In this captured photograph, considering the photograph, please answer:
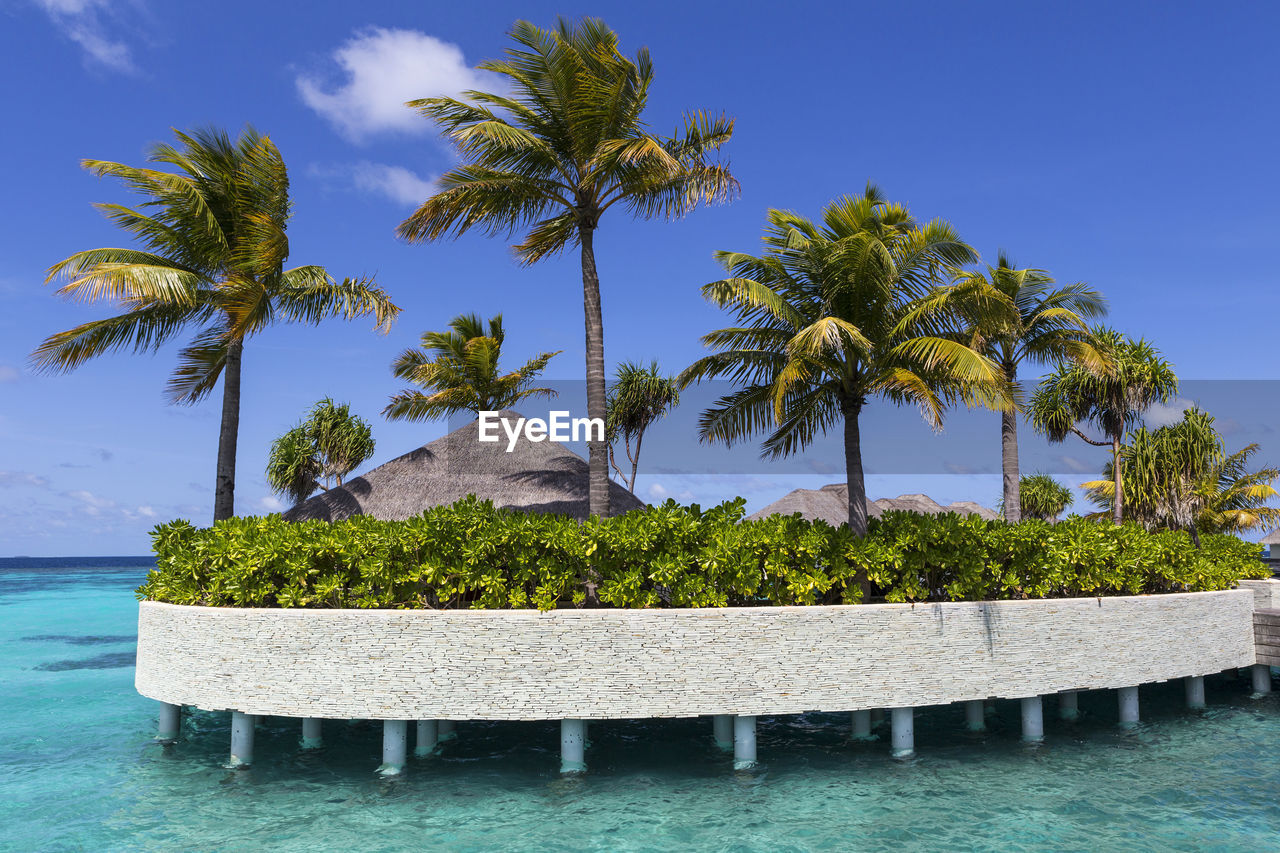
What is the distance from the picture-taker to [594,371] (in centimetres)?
1362

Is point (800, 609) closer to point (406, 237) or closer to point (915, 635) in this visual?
point (915, 635)

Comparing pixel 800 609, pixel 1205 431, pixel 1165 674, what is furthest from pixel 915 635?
pixel 1205 431

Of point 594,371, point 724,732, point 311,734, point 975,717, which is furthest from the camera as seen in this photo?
point 594,371

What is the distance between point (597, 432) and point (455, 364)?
20074 millimetres

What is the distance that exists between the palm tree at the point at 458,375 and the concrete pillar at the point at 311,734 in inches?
708

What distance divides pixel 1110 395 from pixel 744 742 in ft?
66.9

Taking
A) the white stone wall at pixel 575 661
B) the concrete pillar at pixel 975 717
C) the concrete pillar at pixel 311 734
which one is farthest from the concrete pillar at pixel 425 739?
the concrete pillar at pixel 975 717

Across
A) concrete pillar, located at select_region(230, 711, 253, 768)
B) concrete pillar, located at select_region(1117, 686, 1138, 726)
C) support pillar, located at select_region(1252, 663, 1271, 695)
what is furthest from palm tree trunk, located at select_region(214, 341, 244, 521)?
support pillar, located at select_region(1252, 663, 1271, 695)

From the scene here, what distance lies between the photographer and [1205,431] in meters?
24.9

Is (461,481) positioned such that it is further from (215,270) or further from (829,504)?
(829,504)

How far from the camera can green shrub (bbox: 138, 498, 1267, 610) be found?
10.2 metres

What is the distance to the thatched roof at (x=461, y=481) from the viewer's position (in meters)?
19.6

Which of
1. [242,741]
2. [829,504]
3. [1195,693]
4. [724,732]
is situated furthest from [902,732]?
[829,504]

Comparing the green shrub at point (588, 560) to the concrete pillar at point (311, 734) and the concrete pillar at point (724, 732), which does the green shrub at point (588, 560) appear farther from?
the concrete pillar at point (311, 734)
